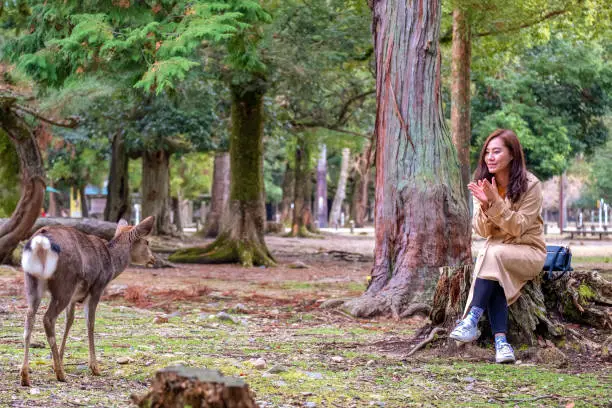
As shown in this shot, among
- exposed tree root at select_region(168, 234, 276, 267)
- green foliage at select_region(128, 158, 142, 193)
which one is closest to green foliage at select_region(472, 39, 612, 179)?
exposed tree root at select_region(168, 234, 276, 267)

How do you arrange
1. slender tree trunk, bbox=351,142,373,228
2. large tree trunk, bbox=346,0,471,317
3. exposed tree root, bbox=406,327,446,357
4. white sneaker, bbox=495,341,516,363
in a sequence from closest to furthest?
1. white sneaker, bbox=495,341,516,363
2. exposed tree root, bbox=406,327,446,357
3. large tree trunk, bbox=346,0,471,317
4. slender tree trunk, bbox=351,142,373,228

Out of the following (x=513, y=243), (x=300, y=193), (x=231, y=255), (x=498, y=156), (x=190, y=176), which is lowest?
(x=231, y=255)

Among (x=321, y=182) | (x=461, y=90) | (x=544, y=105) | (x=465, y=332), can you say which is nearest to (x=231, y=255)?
(x=461, y=90)

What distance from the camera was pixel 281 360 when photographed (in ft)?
27.2

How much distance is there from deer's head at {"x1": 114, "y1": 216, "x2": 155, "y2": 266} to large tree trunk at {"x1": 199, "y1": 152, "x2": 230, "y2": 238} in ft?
95.1

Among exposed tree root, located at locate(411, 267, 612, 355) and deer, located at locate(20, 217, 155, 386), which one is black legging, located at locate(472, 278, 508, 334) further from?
deer, located at locate(20, 217, 155, 386)

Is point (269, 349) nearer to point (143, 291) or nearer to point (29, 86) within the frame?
point (143, 291)

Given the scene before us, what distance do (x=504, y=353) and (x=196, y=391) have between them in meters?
4.50

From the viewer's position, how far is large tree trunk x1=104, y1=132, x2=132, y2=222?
3228 centimetres

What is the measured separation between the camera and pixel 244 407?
13.1 ft

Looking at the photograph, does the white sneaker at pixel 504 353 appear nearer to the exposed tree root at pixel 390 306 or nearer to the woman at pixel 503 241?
the woman at pixel 503 241

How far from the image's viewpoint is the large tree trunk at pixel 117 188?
106 ft

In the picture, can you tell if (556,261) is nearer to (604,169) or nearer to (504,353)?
(504,353)

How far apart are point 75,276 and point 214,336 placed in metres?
3.24
